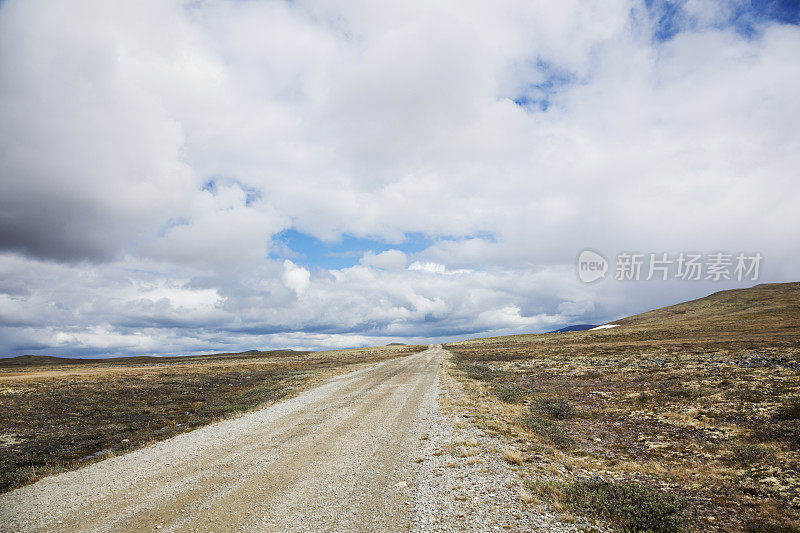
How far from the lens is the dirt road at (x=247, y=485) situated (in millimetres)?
9289

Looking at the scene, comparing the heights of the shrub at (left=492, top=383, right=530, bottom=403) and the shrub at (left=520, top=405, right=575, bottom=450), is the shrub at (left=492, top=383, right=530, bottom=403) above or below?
below

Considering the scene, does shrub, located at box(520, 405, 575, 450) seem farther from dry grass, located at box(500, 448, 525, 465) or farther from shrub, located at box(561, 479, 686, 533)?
shrub, located at box(561, 479, 686, 533)

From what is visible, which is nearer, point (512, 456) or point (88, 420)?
point (512, 456)

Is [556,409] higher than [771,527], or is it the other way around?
[771,527]

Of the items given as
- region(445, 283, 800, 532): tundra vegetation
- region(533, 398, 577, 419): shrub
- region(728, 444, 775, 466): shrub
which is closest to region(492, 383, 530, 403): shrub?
region(445, 283, 800, 532): tundra vegetation

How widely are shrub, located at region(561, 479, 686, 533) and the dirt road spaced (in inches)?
191

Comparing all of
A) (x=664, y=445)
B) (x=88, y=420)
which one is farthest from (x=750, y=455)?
(x=88, y=420)

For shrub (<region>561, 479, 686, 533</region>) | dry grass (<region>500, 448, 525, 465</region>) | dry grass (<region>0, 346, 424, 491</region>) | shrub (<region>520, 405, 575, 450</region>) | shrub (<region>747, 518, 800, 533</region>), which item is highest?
shrub (<region>561, 479, 686, 533</region>)

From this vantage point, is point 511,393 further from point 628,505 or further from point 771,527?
point 771,527

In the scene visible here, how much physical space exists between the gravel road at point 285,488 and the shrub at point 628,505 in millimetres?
1714

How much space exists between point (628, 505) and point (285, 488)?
10054mm

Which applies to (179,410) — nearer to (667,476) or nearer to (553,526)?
(553,526)

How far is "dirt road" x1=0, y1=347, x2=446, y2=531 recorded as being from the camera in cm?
929

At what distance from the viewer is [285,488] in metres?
11.1
